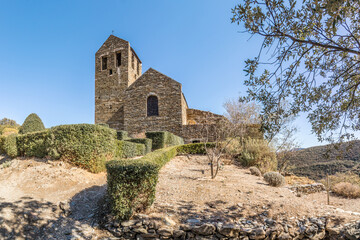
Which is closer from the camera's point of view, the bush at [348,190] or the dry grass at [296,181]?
the bush at [348,190]

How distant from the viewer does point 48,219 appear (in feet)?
13.9

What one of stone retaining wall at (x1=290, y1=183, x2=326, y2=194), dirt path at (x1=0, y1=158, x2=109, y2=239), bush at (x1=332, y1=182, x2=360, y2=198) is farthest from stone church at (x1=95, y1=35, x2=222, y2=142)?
dirt path at (x1=0, y1=158, x2=109, y2=239)

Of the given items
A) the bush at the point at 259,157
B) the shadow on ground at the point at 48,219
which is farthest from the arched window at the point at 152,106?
the shadow on ground at the point at 48,219

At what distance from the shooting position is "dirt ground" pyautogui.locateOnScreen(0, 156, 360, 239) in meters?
4.04

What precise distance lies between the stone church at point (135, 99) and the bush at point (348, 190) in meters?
9.53

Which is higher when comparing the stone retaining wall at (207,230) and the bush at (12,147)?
the bush at (12,147)

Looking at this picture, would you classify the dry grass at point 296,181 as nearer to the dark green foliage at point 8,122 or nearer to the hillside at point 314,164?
the hillside at point 314,164

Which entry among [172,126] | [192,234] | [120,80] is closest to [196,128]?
[172,126]

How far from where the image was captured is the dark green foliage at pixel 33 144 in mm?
7609

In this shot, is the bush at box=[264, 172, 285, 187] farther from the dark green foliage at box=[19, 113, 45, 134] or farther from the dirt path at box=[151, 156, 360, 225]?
the dark green foliage at box=[19, 113, 45, 134]

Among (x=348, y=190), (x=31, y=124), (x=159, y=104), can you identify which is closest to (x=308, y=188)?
(x=348, y=190)

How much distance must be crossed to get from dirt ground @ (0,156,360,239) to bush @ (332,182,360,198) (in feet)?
7.07

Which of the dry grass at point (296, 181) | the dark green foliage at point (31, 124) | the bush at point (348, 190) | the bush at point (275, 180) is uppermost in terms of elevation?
the dark green foliage at point (31, 124)

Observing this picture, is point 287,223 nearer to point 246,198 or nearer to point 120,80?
point 246,198
